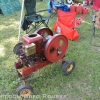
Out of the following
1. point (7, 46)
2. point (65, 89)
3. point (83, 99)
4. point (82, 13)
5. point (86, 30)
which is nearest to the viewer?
point (83, 99)

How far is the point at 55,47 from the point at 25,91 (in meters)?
0.88

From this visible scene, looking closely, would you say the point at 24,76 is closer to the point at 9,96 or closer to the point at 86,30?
the point at 9,96

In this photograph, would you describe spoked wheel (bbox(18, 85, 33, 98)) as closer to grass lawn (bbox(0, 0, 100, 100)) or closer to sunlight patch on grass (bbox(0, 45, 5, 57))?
grass lawn (bbox(0, 0, 100, 100))

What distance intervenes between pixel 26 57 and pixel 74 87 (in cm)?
99

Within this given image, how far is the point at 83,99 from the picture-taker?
2.73 m

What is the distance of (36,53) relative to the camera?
280 centimetres

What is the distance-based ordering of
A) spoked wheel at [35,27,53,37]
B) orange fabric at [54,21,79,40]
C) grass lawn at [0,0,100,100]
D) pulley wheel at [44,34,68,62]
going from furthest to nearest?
orange fabric at [54,21,79,40] < spoked wheel at [35,27,53,37] < grass lawn at [0,0,100,100] < pulley wheel at [44,34,68,62]

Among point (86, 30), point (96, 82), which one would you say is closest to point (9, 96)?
point (96, 82)

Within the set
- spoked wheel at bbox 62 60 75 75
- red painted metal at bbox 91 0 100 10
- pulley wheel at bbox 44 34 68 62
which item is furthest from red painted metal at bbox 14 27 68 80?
red painted metal at bbox 91 0 100 10

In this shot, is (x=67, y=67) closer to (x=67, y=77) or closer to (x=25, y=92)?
(x=67, y=77)

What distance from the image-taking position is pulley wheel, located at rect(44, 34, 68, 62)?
2.75m

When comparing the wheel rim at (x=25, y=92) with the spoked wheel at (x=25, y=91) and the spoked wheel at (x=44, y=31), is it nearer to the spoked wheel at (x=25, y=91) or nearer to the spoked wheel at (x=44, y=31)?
the spoked wheel at (x=25, y=91)

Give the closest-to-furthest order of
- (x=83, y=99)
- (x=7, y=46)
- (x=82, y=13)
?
(x=83, y=99) < (x=7, y=46) < (x=82, y=13)

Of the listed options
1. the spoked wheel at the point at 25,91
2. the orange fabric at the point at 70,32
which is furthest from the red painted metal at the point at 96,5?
the spoked wheel at the point at 25,91
